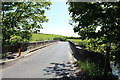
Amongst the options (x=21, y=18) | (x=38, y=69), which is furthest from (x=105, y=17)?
(x=21, y=18)

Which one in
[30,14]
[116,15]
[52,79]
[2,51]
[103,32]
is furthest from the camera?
[30,14]

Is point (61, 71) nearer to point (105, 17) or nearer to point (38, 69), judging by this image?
point (38, 69)

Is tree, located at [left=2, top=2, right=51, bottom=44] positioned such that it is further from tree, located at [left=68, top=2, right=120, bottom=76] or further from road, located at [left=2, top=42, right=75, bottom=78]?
tree, located at [left=68, top=2, right=120, bottom=76]

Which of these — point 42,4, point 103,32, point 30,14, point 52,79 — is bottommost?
point 52,79

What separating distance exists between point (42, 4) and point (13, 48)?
6.58 metres

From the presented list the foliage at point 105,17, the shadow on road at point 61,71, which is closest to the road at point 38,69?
the shadow on road at point 61,71

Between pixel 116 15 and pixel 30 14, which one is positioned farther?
pixel 30 14

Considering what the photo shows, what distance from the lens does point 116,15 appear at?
589 cm

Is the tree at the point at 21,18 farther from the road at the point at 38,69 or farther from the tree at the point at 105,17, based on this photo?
the tree at the point at 105,17

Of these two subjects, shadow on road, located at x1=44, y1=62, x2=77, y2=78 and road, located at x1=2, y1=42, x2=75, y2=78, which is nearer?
road, located at x1=2, y1=42, x2=75, y2=78

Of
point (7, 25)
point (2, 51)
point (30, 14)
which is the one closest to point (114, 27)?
point (2, 51)

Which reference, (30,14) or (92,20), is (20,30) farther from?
(92,20)

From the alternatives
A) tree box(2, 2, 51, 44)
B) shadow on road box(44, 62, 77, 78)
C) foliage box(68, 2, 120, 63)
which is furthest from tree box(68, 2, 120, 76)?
tree box(2, 2, 51, 44)

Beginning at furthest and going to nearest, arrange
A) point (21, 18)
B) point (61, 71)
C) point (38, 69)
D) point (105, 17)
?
point (21, 18), point (38, 69), point (61, 71), point (105, 17)
